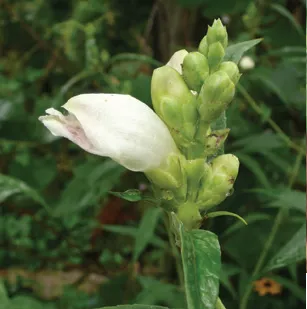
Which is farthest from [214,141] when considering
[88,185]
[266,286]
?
[88,185]

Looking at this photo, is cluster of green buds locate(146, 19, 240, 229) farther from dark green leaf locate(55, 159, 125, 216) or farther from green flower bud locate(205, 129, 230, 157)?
dark green leaf locate(55, 159, 125, 216)

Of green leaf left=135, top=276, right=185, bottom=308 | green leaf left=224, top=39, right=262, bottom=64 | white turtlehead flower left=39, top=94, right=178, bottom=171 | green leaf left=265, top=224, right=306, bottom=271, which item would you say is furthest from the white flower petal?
green leaf left=135, top=276, right=185, bottom=308

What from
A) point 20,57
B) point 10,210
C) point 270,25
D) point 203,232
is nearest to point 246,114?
point 270,25

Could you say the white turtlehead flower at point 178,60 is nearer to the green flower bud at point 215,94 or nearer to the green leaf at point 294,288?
the green flower bud at point 215,94

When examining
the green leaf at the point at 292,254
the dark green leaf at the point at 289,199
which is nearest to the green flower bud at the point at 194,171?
the green leaf at the point at 292,254

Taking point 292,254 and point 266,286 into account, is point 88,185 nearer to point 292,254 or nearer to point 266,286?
point 266,286
